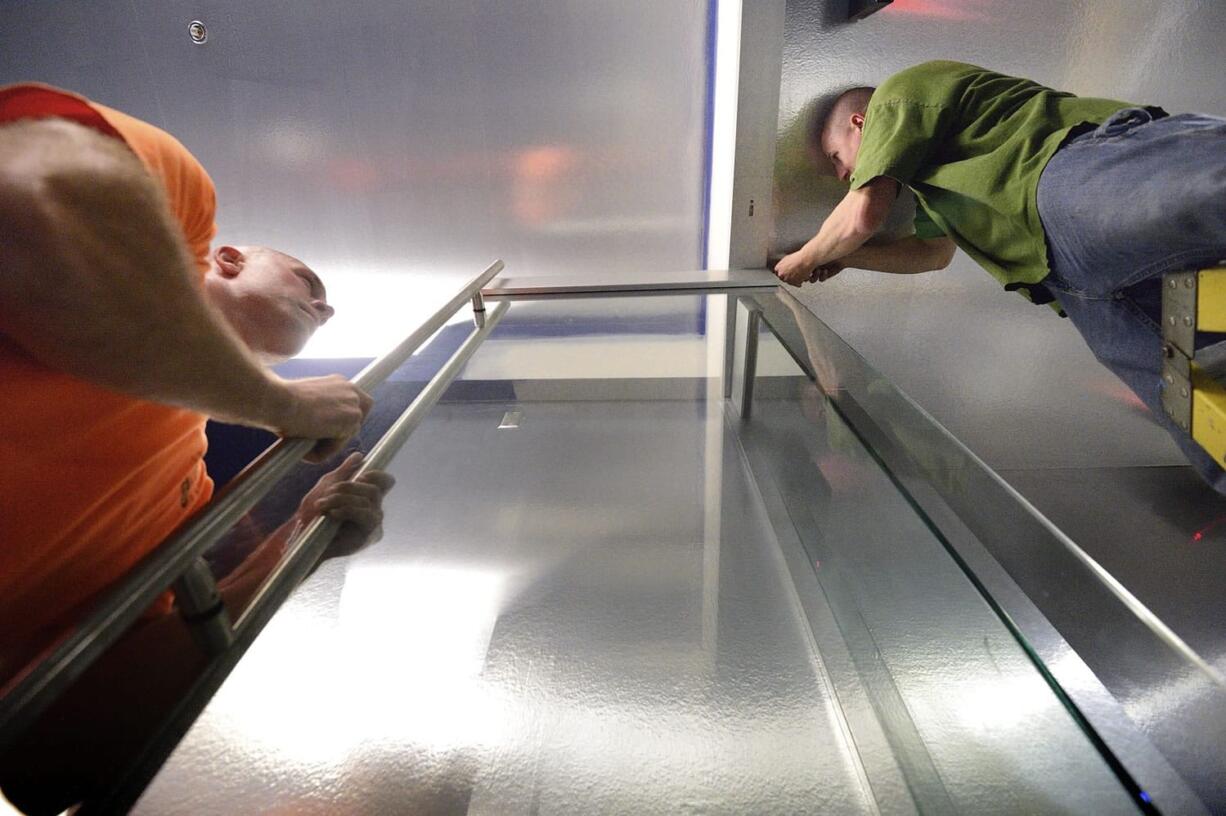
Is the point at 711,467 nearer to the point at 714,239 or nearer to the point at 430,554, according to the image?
the point at 430,554

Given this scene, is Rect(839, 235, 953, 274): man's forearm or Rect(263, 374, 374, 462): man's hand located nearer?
Rect(263, 374, 374, 462): man's hand

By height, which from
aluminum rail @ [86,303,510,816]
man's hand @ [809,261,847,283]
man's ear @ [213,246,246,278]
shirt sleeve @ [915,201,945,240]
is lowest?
man's hand @ [809,261,847,283]

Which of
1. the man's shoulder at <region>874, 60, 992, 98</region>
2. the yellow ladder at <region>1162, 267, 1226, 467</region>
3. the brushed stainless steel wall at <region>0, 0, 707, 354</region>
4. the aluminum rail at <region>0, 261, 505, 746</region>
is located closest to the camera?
the aluminum rail at <region>0, 261, 505, 746</region>

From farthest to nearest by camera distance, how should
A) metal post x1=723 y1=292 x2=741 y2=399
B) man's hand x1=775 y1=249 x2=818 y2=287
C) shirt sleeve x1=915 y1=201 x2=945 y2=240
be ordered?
metal post x1=723 y1=292 x2=741 y2=399
man's hand x1=775 y1=249 x2=818 y2=287
shirt sleeve x1=915 y1=201 x2=945 y2=240

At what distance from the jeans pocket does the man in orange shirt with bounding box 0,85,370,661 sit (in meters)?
→ 1.12

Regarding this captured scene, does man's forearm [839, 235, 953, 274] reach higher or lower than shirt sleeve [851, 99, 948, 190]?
lower

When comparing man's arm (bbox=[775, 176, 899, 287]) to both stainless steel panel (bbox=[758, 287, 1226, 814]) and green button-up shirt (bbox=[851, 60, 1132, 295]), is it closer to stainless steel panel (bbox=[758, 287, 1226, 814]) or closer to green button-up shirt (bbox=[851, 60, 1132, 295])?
green button-up shirt (bbox=[851, 60, 1132, 295])

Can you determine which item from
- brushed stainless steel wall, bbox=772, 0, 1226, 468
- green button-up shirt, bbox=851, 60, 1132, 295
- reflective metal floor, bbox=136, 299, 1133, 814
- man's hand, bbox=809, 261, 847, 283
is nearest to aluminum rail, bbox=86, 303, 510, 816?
reflective metal floor, bbox=136, 299, 1133, 814

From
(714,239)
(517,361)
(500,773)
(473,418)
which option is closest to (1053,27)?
(714,239)

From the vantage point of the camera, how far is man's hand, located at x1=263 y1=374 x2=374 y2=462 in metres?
0.60

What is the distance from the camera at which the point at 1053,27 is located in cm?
160

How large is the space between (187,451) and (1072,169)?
1382 mm

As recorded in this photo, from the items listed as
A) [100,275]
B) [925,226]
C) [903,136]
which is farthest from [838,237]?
[100,275]

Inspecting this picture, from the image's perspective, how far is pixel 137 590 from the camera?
37 cm
